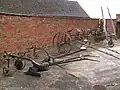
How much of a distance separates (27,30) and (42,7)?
22.6 ft

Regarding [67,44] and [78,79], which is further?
[67,44]

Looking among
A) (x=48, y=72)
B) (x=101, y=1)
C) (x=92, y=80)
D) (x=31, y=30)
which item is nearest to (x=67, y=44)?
(x=31, y=30)

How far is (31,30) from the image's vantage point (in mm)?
10422

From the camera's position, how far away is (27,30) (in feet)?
33.5

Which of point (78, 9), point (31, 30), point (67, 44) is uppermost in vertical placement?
point (78, 9)

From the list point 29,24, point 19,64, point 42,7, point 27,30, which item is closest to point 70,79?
point 19,64

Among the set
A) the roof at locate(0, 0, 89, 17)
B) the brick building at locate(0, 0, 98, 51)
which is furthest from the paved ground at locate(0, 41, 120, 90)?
the roof at locate(0, 0, 89, 17)

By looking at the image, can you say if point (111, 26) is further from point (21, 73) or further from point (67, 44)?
point (21, 73)

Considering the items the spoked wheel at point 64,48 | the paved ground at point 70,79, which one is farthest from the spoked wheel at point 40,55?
the paved ground at point 70,79

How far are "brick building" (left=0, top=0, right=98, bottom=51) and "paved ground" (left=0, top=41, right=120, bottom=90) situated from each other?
86.6 inches

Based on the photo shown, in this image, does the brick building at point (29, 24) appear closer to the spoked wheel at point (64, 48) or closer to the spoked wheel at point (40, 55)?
the spoked wheel at point (40, 55)

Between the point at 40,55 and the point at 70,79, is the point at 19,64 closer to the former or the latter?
the point at 70,79

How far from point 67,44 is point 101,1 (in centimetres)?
1360

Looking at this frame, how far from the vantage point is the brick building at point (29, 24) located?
9.20 meters
